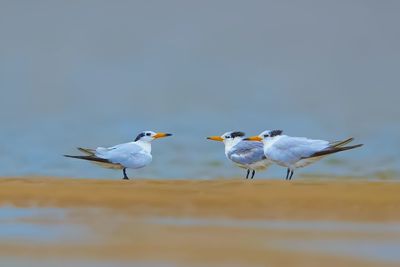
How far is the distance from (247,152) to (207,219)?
212cm

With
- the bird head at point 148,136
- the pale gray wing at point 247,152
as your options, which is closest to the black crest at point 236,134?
the pale gray wing at point 247,152

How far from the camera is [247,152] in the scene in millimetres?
6160

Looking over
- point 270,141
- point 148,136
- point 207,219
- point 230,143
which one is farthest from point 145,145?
point 207,219

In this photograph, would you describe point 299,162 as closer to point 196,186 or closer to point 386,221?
point 196,186

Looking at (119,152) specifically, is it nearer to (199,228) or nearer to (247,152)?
(247,152)

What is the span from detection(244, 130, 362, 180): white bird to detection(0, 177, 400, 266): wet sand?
0.69m

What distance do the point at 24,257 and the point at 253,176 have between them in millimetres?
3029

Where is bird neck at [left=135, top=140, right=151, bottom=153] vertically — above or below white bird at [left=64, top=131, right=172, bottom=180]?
above

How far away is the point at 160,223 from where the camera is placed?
3996 mm

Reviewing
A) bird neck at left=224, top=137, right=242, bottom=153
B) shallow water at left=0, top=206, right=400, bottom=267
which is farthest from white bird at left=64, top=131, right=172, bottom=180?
shallow water at left=0, top=206, right=400, bottom=267

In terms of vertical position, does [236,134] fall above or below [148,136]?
above

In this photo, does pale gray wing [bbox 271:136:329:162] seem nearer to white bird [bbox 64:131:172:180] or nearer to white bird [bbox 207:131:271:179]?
white bird [bbox 207:131:271:179]

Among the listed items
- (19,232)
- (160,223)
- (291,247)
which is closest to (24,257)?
(19,232)

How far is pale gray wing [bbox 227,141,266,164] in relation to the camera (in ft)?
20.1
